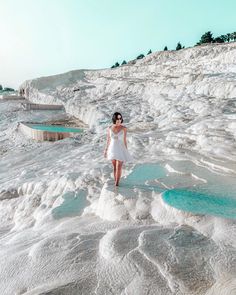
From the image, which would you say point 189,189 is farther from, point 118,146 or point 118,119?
point 118,119

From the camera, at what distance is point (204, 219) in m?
3.66

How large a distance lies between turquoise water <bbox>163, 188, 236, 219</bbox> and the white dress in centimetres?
92

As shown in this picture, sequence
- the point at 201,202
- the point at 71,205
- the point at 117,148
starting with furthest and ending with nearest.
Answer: the point at 117,148
the point at 71,205
the point at 201,202

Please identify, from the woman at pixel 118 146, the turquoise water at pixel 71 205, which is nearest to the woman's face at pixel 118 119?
the woman at pixel 118 146

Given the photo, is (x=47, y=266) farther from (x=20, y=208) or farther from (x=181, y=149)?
(x=181, y=149)

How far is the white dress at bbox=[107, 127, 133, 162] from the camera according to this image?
518 centimetres

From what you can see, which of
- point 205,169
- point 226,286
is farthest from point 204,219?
point 205,169

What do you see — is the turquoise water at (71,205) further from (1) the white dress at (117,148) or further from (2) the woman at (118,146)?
(1) the white dress at (117,148)

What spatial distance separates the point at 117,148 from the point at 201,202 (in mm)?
1575

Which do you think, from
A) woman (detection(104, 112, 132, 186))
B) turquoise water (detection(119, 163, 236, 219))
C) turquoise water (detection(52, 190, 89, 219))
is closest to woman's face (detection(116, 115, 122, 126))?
woman (detection(104, 112, 132, 186))

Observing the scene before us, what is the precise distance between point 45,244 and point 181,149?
173 inches

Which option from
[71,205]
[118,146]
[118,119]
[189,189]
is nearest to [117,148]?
[118,146]

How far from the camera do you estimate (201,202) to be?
13.8 feet

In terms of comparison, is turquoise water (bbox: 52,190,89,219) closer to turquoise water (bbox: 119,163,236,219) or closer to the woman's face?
turquoise water (bbox: 119,163,236,219)
